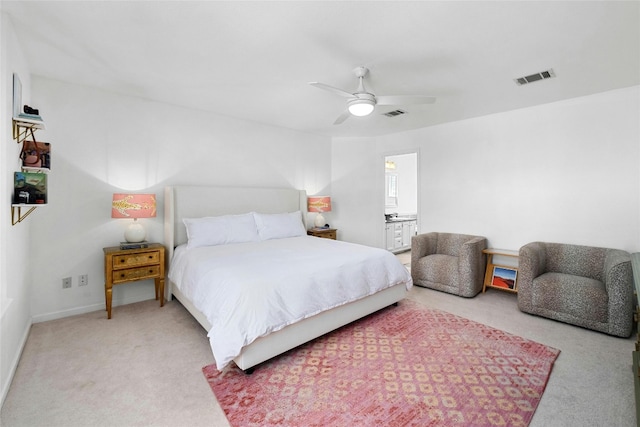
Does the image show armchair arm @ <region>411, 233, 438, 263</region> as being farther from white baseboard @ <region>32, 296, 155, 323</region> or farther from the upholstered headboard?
white baseboard @ <region>32, 296, 155, 323</region>

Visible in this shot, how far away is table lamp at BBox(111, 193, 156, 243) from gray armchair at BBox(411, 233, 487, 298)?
3574 millimetres

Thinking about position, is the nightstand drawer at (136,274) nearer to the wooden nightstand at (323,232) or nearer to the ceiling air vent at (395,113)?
the wooden nightstand at (323,232)

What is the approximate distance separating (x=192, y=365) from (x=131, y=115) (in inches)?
119

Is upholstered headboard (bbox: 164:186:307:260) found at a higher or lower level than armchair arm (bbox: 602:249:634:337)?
higher

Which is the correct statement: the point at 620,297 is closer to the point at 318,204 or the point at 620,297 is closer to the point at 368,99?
the point at 368,99

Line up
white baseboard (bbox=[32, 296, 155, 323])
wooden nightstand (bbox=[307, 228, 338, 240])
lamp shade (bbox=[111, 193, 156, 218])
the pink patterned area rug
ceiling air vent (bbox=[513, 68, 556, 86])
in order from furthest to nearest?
1. wooden nightstand (bbox=[307, 228, 338, 240])
2. lamp shade (bbox=[111, 193, 156, 218])
3. white baseboard (bbox=[32, 296, 155, 323])
4. ceiling air vent (bbox=[513, 68, 556, 86])
5. the pink patterned area rug

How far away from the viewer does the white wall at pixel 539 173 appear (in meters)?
3.20

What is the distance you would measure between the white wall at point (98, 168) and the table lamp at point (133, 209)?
0.28m

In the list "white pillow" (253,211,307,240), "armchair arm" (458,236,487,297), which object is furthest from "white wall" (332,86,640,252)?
"white pillow" (253,211,307,240)

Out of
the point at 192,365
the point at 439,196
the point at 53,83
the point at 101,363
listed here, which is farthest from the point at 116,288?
the point at 439,196

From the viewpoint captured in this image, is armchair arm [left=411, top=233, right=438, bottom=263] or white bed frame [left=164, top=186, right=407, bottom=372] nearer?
white bed frame [left=164, top=186, right=407, bottom=372]

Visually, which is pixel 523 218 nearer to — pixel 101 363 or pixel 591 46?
pixel 591 46

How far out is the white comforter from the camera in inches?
79.1

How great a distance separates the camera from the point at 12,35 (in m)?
2.13
